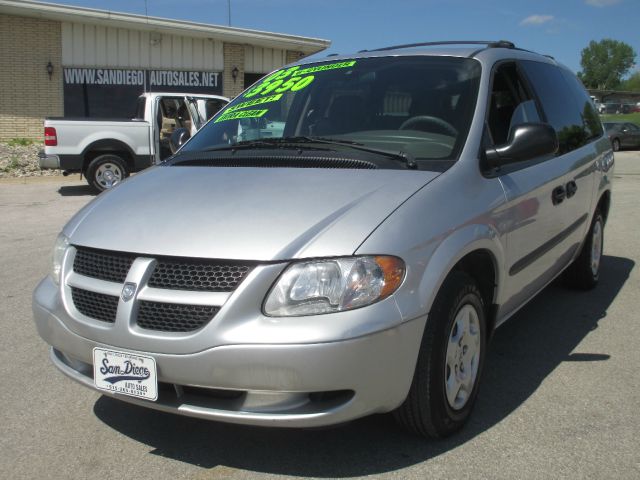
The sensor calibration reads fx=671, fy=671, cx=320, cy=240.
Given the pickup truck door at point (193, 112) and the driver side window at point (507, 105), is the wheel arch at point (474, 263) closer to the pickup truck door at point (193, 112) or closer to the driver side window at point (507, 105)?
the driver side window at point (507, 105)

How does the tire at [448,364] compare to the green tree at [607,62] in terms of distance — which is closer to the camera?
the tire at [448,364]

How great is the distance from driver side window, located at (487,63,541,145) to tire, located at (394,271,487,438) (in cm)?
104

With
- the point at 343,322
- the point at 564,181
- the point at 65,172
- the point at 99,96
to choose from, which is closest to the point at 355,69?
the point at 564,181

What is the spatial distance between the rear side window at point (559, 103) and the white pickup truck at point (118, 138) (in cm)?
777

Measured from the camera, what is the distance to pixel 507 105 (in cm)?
394

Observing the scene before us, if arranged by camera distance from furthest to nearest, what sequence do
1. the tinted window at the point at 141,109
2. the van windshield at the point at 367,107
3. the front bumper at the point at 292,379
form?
the tinted window at the point at 141,109 < the van windshield at the point at 367,107 < the front bumper at the point at 292,379

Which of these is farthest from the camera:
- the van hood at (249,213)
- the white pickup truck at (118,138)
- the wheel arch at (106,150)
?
the wheel arch at (106,150)

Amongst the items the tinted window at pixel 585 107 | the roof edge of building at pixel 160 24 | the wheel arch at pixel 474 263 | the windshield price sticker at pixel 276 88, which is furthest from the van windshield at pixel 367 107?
the roof edge of building at pixel 160 24

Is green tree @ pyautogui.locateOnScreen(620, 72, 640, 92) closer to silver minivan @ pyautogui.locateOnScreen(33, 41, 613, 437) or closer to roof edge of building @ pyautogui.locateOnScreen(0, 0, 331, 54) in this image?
roof edge of building @ pyautogui.locateOnScreen(0, 0, 331, 54)

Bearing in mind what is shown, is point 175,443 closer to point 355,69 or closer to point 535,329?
point 355,69

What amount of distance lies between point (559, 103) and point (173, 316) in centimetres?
338

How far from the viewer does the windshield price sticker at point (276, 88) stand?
169 inches

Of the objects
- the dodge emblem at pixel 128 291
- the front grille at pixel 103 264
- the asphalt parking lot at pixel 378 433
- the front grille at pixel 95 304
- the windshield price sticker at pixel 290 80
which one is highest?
the windshield price sticker at pixel 290 80

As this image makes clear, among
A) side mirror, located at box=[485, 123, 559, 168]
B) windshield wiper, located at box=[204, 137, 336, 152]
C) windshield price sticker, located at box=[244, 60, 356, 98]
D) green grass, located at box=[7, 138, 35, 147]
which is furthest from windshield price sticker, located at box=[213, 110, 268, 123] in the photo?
green grass, located at box=[7, 138, 35, 147]
